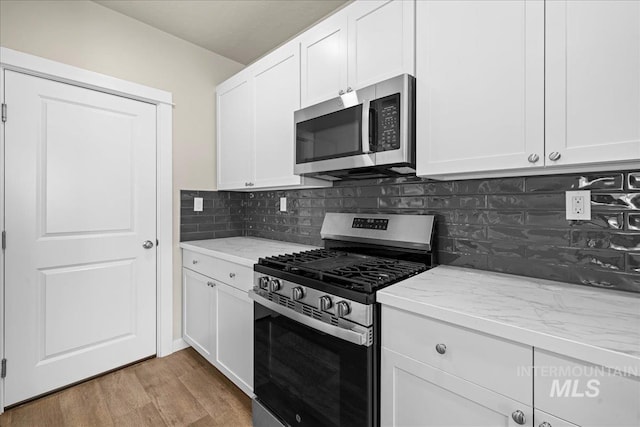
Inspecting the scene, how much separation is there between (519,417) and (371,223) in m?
1.17

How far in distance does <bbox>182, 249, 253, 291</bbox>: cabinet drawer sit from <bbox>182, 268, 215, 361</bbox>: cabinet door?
6 centimetres

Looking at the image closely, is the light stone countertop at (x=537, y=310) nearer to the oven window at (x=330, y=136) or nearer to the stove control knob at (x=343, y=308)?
the stove control knob at (x=343, y=308)

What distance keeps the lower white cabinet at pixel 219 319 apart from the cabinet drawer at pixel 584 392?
1.42 m

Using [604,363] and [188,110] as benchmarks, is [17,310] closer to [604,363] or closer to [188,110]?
[188,110]

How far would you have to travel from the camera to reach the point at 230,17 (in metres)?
2.27

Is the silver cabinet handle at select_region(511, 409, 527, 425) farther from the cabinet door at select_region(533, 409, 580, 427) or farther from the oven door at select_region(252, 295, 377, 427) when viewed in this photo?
the oven door at select_region(252, 295, 377, 427)

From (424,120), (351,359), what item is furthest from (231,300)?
(424,120)

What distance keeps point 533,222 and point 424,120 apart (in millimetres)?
664

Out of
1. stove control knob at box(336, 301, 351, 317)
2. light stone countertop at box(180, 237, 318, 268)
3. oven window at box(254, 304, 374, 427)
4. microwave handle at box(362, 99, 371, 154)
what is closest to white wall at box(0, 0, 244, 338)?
light stone countertop at box(180, 237, 318, 268)

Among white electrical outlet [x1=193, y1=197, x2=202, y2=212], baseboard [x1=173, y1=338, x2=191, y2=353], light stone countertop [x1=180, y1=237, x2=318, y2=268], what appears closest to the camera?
light stone countertop [x1=180, y1=237, x2=318, y2=268]

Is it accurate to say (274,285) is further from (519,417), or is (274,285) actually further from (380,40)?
(380,40)

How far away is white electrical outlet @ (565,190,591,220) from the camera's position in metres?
1.22

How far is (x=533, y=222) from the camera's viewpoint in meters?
1.36

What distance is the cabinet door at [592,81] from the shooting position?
3.07ft
